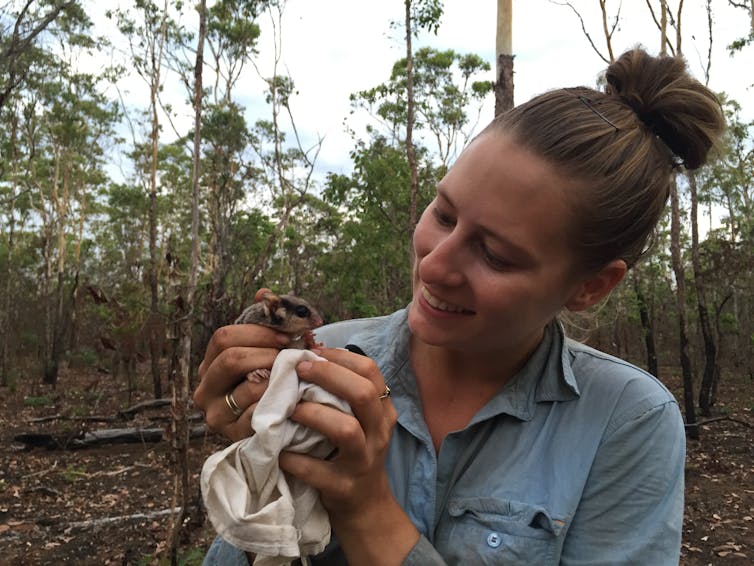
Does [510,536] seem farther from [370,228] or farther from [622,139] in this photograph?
[370,228]

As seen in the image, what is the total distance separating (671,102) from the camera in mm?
1606

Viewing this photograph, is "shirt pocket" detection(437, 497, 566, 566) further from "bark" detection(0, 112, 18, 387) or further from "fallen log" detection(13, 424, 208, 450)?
"bark" detection(0, 112, 18, 387)

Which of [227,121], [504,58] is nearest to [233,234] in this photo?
[227,121]

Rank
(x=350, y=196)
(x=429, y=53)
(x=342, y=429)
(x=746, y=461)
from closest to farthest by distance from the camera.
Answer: (x=342, y=429) < (x=746, y=461) < (x=350, y=196) < (x=429, y=53)

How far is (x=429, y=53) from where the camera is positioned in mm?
24969

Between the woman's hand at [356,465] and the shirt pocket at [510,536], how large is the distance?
142mm

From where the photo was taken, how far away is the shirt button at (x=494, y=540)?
1.35m

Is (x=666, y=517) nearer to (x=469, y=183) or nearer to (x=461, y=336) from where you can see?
(x=461, y=336)

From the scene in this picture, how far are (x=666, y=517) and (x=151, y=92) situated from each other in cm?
2729

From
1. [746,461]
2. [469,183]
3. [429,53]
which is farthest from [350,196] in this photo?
[469,183]

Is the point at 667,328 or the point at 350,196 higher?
the point at 350,196

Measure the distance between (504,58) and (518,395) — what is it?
4745 millimetres

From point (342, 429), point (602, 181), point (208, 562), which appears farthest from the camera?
point (208, 562)

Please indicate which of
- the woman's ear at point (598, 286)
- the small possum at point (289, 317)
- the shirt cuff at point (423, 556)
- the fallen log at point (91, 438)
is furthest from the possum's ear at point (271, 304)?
the fallen log at point (91, 438)
